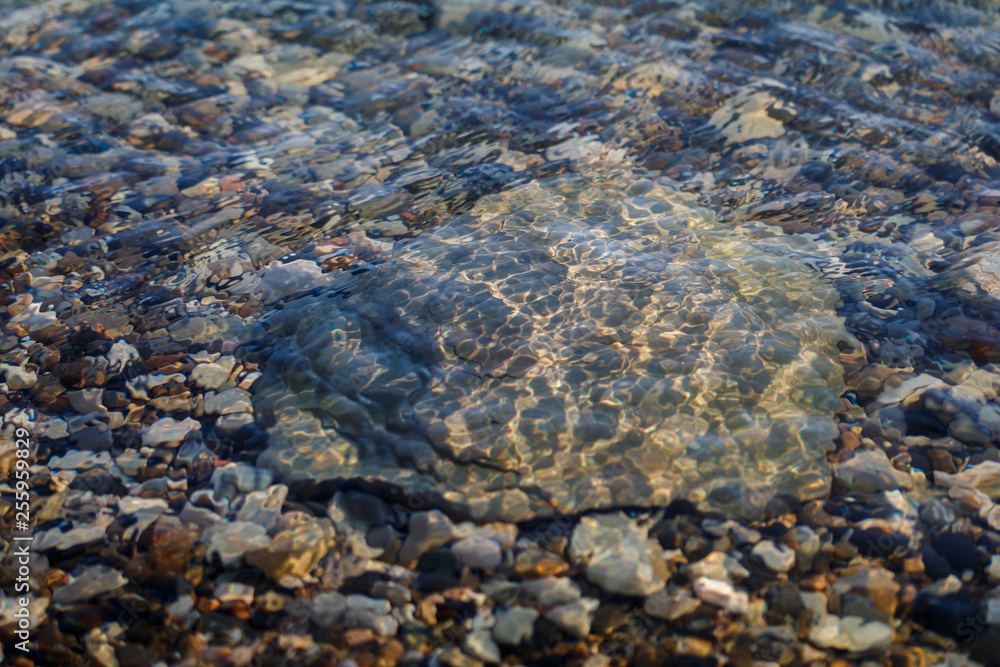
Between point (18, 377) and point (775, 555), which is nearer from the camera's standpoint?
point (775, 555)

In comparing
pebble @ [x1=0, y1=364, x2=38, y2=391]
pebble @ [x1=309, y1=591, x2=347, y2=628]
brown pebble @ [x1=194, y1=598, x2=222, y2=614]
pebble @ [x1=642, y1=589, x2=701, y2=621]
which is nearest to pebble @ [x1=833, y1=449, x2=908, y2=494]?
pebble @ [x1=642, y1=589, x2=701, y2=621]

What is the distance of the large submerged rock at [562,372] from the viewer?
2328 millimetres

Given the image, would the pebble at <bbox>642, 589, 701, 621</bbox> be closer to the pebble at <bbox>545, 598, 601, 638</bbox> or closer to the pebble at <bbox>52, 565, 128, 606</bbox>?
the pebble at <bbox>545, 598, 601, 638</bbox>

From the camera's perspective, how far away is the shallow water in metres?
2.46

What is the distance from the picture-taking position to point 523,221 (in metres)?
3.36

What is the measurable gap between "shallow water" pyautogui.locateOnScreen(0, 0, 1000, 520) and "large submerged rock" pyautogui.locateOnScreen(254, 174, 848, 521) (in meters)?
0.01

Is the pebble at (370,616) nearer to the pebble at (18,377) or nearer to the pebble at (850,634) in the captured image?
the pebble at (850,634)

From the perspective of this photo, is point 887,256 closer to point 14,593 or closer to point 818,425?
point 818,425

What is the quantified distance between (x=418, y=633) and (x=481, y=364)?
1039mm

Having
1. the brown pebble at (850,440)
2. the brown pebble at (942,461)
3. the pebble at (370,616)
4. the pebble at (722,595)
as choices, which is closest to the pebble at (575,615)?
the pebble at (722,595)

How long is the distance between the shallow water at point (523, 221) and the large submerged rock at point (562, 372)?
0.01 meters

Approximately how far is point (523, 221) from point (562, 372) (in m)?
1.07

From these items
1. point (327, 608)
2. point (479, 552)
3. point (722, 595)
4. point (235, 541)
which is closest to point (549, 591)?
point (479, 552)

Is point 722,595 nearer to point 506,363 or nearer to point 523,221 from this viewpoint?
point 506,363
